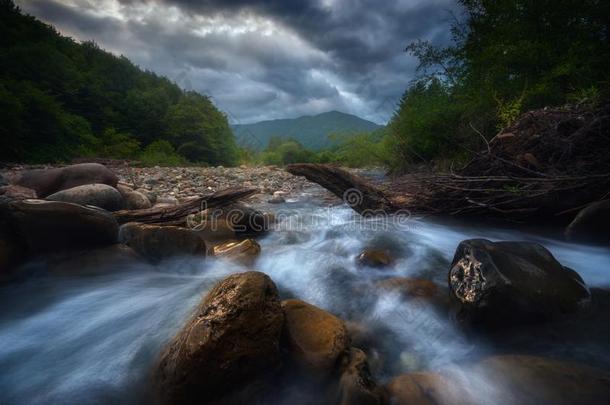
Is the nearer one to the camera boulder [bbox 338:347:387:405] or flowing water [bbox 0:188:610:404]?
boulder [bbox 338:347:387:405]

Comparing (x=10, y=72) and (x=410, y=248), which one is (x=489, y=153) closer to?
(x=410, y=248)

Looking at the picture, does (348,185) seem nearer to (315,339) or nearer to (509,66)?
(315,339)

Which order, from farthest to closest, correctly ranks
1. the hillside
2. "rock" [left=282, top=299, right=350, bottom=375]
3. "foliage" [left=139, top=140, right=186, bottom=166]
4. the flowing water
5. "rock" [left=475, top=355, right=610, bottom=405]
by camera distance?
"foliage" [left=139, top=140, right=186, bottom=166] < the hillside < the flowing water < "rock" [left=282, top=299, right=350, bottom=375] < "rock" [left=475, top=355, right=610, bottom=405]

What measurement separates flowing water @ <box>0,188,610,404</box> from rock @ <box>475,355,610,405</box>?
8 cm

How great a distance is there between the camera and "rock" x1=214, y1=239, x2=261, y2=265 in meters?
3.92

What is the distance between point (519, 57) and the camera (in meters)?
7.00

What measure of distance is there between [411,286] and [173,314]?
241 cm

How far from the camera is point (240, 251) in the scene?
4043 millimetres

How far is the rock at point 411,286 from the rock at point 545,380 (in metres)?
0.96

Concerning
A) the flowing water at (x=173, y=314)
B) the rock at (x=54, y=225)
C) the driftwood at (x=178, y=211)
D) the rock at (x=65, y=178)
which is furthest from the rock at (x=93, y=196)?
the flowing water at (x=173, y=314)

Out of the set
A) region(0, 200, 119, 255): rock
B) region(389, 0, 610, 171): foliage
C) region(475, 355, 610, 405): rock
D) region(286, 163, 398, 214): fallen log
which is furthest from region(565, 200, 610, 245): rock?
region(0, 200, 119, 255): rock

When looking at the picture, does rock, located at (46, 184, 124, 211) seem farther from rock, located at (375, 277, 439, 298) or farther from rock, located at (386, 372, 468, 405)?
rock, located at (386, 372, 468, 405)

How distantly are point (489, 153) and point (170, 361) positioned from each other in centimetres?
532

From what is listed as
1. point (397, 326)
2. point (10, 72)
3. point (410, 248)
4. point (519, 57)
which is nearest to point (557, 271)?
point (397, 326)
